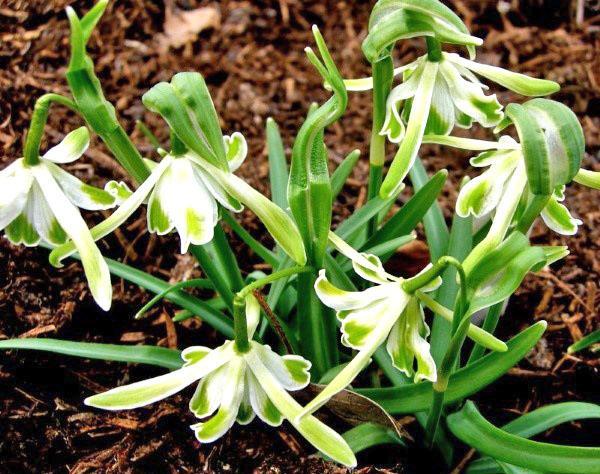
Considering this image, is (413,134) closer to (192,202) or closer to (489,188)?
(489,188)

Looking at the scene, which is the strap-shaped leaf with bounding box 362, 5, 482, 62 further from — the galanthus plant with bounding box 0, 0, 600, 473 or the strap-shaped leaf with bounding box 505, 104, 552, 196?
the strap-shaped leaf with bounding box 505, 104, 552, 196

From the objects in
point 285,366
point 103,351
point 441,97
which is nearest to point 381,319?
point 285,366

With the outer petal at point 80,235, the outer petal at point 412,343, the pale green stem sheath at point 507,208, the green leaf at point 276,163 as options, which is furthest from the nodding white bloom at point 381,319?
the green leaf at point 276,163

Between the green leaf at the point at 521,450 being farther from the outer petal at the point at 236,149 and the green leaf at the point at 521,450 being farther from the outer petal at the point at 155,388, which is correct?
the outer petal at the point at 236,149

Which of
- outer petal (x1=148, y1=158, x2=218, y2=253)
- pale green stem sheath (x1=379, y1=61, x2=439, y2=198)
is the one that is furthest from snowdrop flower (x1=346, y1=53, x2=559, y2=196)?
outer petal (x1=148, y1=158, x2=218, y2=253)

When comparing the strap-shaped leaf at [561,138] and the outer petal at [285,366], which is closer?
the strap-shaped leaf at [561,138]

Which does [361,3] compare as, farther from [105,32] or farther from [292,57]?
[105,32]

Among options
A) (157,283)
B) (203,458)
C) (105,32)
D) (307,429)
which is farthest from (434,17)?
(105,32)
